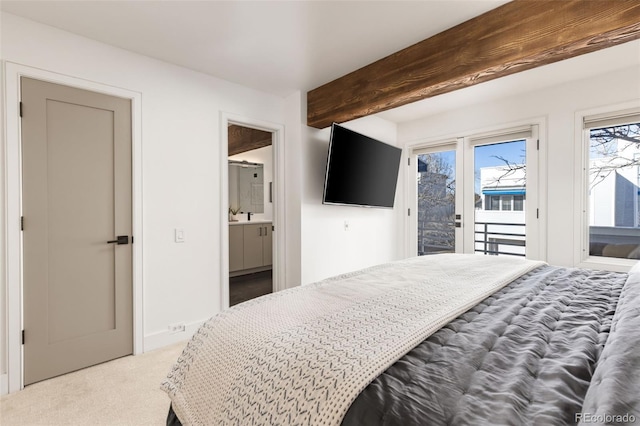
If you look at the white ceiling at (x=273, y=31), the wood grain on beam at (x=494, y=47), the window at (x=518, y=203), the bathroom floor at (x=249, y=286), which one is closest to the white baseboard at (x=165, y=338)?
the bathroom floor at (x=249, y=286)

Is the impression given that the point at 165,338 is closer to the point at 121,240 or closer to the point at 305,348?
the point at 121,240

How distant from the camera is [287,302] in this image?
138 cm

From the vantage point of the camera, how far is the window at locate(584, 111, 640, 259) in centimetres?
289

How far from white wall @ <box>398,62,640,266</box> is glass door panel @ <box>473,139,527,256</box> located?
0.27 metres

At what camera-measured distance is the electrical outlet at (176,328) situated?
8.92 feet

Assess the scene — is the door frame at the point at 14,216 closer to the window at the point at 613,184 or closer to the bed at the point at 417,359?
the bed at the point at 417,359

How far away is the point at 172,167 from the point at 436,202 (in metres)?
3.27

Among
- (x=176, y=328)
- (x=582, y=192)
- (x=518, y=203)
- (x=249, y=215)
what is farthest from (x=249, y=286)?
(x=582, y=192)

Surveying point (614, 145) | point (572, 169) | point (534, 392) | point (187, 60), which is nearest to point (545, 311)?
point (534, 392)

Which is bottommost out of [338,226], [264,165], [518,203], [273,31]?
[338,226]

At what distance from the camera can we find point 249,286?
4.66 meters

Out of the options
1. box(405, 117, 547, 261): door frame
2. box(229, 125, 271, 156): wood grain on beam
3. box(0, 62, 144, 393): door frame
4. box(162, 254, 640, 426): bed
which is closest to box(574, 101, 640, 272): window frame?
box(405, 117, 547, 261): door frame

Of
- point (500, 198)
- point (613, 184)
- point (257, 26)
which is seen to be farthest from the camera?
point (500, 198)

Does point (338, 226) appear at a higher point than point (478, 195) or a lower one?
lower
